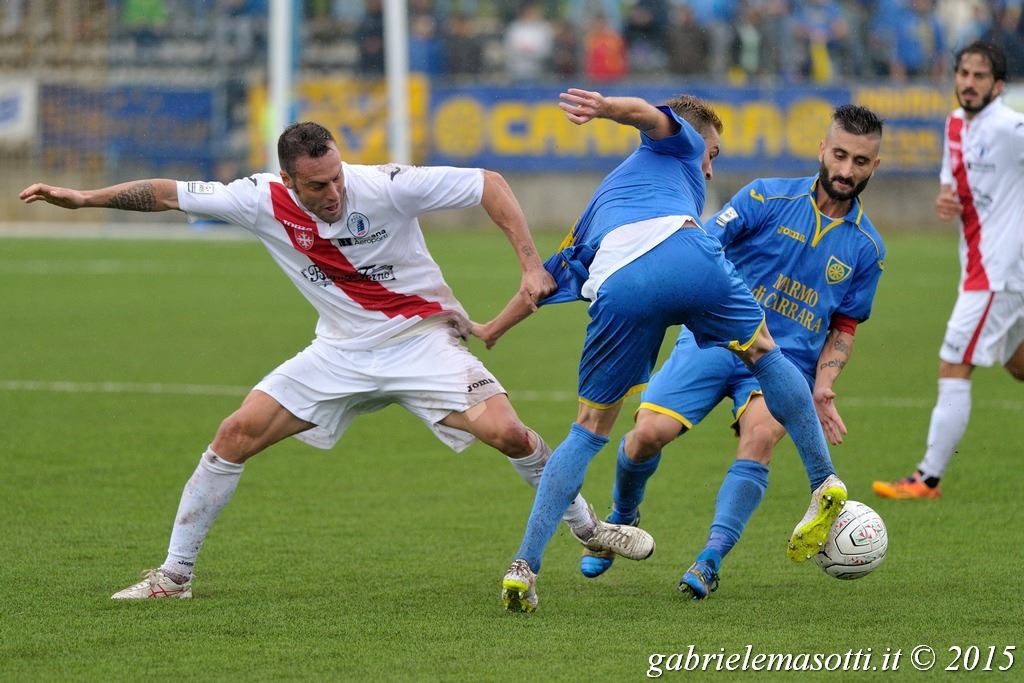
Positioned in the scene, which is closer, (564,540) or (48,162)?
(564,540)

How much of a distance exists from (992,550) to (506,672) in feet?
9.24

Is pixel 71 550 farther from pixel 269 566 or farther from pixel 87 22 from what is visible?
pixel 87 22

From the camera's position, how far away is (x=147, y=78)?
1050 inches

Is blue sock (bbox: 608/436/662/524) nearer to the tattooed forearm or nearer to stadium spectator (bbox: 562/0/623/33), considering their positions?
the tattooed forearm

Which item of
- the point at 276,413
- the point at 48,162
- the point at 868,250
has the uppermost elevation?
the point at 868,250

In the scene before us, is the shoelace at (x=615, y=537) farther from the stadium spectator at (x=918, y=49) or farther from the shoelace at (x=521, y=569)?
the stadium spectator at (x=918, y=49)

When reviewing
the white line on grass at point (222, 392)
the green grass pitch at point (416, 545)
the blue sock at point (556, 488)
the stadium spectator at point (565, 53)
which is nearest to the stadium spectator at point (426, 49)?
the stadium spectator at point (565, 53)

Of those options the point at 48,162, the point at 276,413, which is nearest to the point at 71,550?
the point at 276,413

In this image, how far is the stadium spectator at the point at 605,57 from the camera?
86.6 ft

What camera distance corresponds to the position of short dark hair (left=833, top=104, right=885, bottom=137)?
6.11 m

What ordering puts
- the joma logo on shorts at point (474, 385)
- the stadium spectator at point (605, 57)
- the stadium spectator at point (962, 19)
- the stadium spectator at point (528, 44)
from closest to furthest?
the joma logo on shorts at point (474, 385)
the stadium spectator at point (962, 19)
the stadium spectator at point (605, 57)
the stadium spectator at point (528, 44)

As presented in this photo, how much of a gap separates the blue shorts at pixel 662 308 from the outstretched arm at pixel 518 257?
0.29 meters

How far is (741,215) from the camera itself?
6367 mm

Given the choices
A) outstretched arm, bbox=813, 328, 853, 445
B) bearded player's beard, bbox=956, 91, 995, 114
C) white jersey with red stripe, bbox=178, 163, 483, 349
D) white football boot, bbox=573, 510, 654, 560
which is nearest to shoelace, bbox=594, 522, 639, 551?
white football boot, bbox=573, 510, 654, 560
